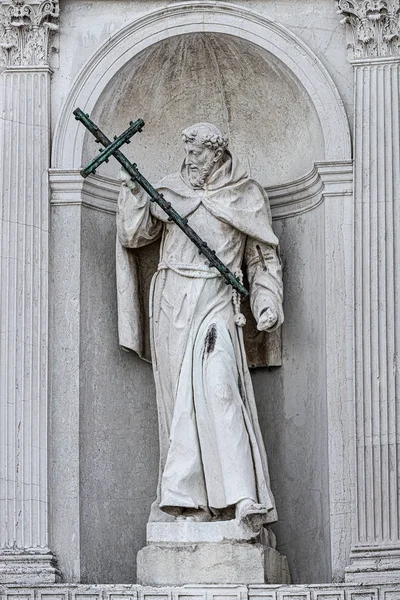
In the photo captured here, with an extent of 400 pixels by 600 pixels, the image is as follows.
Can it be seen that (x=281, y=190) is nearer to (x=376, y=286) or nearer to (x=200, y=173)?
(x=200, y=173)

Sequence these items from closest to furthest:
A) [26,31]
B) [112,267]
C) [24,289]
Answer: [24,289], [26,31], [112,267]

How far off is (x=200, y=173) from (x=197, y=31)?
1.09 metres

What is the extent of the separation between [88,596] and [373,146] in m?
3.77

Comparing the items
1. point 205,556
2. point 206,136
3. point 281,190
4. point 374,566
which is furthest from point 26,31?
point 374,566

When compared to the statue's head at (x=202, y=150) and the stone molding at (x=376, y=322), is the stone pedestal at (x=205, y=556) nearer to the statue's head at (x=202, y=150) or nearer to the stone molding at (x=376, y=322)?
the stone molding at (x=376, y=322)

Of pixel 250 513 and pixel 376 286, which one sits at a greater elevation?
pixel 376 286

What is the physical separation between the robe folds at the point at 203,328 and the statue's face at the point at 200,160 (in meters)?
0.06

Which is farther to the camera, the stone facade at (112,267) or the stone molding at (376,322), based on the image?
the stone facade at (112,267)

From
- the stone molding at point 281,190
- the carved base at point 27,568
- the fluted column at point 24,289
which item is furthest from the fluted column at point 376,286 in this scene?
the fluted column at point 24,289

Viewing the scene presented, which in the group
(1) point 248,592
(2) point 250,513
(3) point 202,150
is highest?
(3) point 202,150

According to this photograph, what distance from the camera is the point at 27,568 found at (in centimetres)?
1590

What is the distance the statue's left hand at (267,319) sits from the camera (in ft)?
53.6

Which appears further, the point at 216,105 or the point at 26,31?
the point at 216,105

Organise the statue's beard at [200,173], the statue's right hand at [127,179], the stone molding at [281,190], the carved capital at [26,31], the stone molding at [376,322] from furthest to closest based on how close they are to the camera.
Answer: the carved capital at [26,31] → the statue's beard at [200,173] → the stone molding at [281,190] → the statue's right hand at [127,179] → the stone molding at [376,322]
